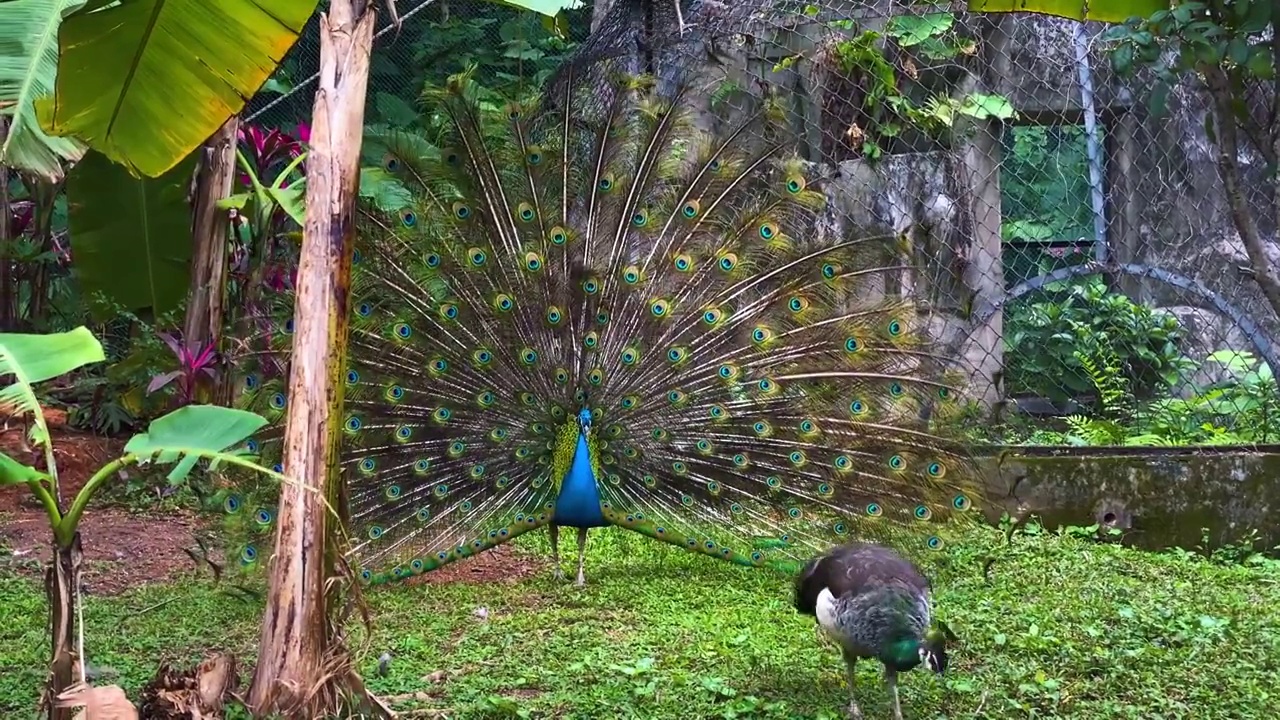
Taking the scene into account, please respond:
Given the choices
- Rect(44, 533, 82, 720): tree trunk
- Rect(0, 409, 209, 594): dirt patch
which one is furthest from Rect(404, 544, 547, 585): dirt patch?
Rect(44, 533, 82, 720): tree trunk

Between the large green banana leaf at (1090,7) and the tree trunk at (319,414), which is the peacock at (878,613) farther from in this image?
the large green banana leaf at (1090,7)

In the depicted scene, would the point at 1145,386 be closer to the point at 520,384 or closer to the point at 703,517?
the point at 703,517

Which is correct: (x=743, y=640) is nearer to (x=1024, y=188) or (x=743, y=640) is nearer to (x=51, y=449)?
(x=51, y=449)

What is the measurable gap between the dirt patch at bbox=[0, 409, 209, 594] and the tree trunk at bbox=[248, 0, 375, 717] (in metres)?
2.41

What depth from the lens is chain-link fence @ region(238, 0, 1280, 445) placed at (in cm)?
630

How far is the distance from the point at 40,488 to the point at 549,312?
270cm

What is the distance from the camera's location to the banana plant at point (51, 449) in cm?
269

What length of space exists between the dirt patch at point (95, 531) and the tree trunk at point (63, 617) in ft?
7.95

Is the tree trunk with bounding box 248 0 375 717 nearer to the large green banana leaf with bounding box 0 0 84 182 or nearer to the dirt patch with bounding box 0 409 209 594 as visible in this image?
the large green banana leaf with bounding box 0 0 84 182

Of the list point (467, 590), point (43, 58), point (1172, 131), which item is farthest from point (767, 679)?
point (1172, 131)

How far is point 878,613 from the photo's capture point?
3.43 meters

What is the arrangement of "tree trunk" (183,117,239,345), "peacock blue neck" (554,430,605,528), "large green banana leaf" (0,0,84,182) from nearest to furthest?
"large green banana leaf" (0,0,84,182), "peacock blue neck" (554,430,605,528), "tree trunk" (183,117,239,345)

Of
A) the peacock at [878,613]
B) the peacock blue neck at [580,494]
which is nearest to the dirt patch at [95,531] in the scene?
the peacock blue neck at [580,494]

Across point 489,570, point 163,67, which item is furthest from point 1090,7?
point 489,570
